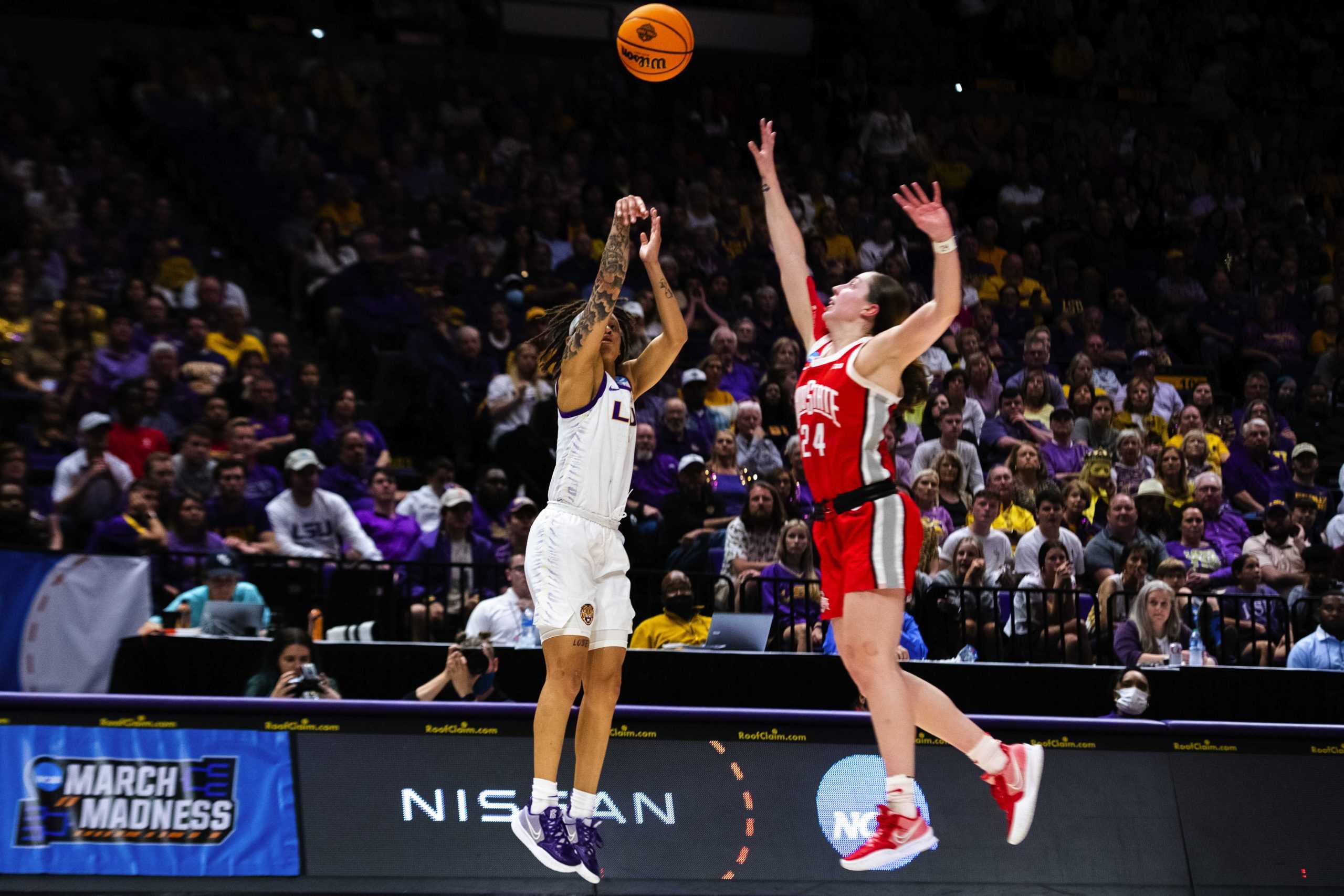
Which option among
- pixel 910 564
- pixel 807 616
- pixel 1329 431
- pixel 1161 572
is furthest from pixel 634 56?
pixel 1329 431

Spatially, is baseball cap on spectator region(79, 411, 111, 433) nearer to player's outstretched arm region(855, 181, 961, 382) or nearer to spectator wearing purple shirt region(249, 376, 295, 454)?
spectator wearing purple shirt region(249, 376, 295, 454)

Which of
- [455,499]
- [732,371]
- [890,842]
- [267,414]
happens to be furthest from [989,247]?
[890,842]

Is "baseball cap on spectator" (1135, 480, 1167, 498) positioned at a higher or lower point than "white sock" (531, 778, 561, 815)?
higher

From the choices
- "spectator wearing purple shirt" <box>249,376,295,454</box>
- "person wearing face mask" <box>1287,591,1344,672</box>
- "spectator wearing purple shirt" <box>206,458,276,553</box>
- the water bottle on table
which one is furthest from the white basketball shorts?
"spectator wearing purple shirt" <box>249,376,295,454</box>

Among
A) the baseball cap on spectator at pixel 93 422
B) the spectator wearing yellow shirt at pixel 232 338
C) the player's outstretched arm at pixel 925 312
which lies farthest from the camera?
the spectator wearing yellow shirt at pixel 232 338

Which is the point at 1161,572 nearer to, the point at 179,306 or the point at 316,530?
the point at 316,530

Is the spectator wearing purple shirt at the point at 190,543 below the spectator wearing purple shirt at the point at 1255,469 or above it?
below

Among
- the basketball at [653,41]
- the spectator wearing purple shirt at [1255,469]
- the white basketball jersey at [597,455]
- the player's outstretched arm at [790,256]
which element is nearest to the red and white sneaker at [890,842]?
the white basketball jersey at [597,455]

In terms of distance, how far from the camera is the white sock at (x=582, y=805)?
5.92 m

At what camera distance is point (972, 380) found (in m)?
13.3

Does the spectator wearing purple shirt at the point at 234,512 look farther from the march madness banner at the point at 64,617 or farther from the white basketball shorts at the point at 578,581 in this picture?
the white basketball shorts at the point at 578,581

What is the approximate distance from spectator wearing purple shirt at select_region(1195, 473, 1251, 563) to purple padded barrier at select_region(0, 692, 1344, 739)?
5.07m

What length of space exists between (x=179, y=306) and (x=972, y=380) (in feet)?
24.7

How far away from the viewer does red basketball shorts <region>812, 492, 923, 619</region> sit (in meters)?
5.55
